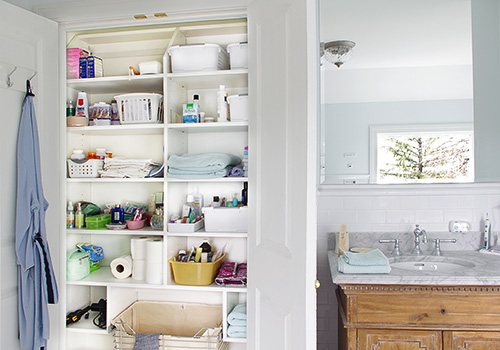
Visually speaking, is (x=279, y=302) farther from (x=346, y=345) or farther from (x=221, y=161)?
(x=221, y=161)

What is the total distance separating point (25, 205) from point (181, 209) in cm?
78

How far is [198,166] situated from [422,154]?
1.28 meters

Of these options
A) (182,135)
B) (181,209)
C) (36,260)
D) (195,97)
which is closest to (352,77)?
(195,97)

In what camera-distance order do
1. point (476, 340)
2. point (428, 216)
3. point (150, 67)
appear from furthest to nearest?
point (428, 216) → point (150, 67) → point (476, 340)

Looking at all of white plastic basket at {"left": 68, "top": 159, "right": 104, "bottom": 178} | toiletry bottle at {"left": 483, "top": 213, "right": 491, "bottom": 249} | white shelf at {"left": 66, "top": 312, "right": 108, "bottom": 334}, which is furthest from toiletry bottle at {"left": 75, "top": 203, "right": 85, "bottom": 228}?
toiletry bottle at {"left": 483, "top": 213, "right": 491, "bottom": 249}

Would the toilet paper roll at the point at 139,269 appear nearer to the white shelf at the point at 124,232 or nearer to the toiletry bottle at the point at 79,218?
the white shelf at the point at 124,232

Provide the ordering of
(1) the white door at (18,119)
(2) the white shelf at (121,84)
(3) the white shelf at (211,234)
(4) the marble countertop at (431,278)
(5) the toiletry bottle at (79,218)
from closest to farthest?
(4) the marble countertop at (431,278) < (1) the white door at (18,119) < (3) the white shelf at (211,234) < (2) the white shelf at (121,84) < (5) the toiletry bottle at (79,218)

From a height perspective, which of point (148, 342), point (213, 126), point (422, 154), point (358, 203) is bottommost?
point (148, 342)

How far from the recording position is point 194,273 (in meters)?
1.88

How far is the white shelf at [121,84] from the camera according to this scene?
1952 millimetres

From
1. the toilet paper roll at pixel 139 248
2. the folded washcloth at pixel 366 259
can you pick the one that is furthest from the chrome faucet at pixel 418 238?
the toilet paper roll at pixel 139 248

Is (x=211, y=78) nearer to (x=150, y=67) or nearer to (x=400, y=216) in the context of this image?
(x=150, y=67)

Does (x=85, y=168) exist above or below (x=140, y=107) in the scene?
below

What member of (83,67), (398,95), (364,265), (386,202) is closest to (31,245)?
(83,67)
